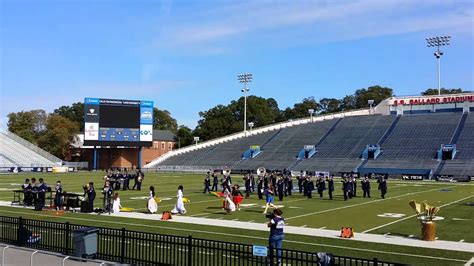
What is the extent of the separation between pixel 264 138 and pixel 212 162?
1237 centimetres

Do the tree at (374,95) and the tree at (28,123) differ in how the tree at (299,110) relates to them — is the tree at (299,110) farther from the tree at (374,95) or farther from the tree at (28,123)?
the tree at (28,123)

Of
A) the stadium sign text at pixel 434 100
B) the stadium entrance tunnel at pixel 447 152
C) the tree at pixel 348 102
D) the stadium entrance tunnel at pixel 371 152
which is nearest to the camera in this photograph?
the stadium entrance tunnel at pixel 447 152

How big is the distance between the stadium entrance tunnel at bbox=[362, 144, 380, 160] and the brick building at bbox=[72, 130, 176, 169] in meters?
44.1

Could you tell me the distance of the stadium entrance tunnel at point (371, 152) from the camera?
7414 cm

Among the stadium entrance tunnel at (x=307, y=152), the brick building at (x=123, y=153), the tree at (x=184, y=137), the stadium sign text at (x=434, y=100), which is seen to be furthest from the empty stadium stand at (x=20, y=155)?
the stadium sign text at (x=434, y=100)

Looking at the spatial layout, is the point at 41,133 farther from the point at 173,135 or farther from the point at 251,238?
the point at 251,238

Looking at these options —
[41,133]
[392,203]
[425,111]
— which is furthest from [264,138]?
[392,203]

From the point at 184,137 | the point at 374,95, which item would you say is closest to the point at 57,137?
the point at 184,137

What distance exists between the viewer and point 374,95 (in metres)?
135

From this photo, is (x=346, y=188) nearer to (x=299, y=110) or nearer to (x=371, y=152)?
(x=371, y=152)

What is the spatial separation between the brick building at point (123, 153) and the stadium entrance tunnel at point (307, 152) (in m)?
33.6

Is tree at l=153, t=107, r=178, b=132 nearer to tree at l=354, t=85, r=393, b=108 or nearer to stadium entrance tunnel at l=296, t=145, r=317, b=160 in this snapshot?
tree at l=354, t=85, r=393, b=108

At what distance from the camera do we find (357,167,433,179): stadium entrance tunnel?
6332cm

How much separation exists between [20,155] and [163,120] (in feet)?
240
